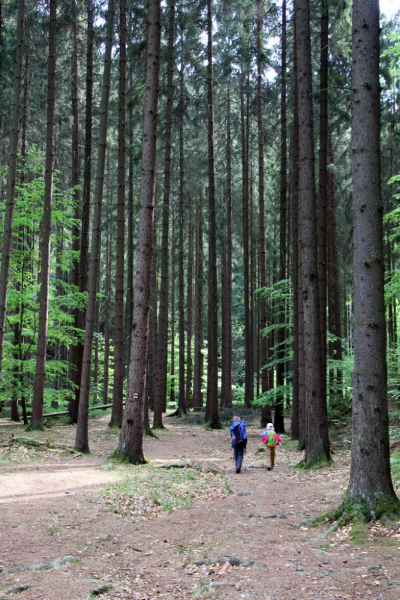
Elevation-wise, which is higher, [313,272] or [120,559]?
[313,272]

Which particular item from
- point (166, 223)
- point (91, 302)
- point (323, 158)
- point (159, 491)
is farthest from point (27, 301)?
point (323, 158)

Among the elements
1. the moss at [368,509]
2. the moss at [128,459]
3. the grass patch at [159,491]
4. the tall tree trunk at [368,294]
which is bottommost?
the grass patch at [159,491]

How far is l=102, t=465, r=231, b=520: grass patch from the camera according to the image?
8.09 metres

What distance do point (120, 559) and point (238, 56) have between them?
59.1ft

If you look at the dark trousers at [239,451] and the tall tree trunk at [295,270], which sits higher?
the tall tree trunk at [295,270]

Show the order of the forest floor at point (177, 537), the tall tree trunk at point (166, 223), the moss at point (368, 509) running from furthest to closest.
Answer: the tall tree trunk at point (166, 223) < the moss at point (368, 509) < the forest floor at point (177, 537)

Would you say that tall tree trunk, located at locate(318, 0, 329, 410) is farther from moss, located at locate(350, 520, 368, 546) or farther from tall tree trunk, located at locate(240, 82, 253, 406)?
tall tree trunk, located at locate(240, 82, 253, 406)

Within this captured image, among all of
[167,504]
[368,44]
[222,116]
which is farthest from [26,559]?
[222,116]

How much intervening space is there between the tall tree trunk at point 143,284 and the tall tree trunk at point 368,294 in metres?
5.90

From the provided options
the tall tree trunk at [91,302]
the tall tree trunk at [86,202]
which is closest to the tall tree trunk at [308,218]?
the tall tree trunk at [91,302]

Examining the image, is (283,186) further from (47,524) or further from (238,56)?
(47,524)

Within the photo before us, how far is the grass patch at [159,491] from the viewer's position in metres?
8.09

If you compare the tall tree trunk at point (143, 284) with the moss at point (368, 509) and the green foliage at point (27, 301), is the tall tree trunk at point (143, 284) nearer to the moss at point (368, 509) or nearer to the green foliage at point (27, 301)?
the moss at point (368, 509)

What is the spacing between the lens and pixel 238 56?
1878 cm
